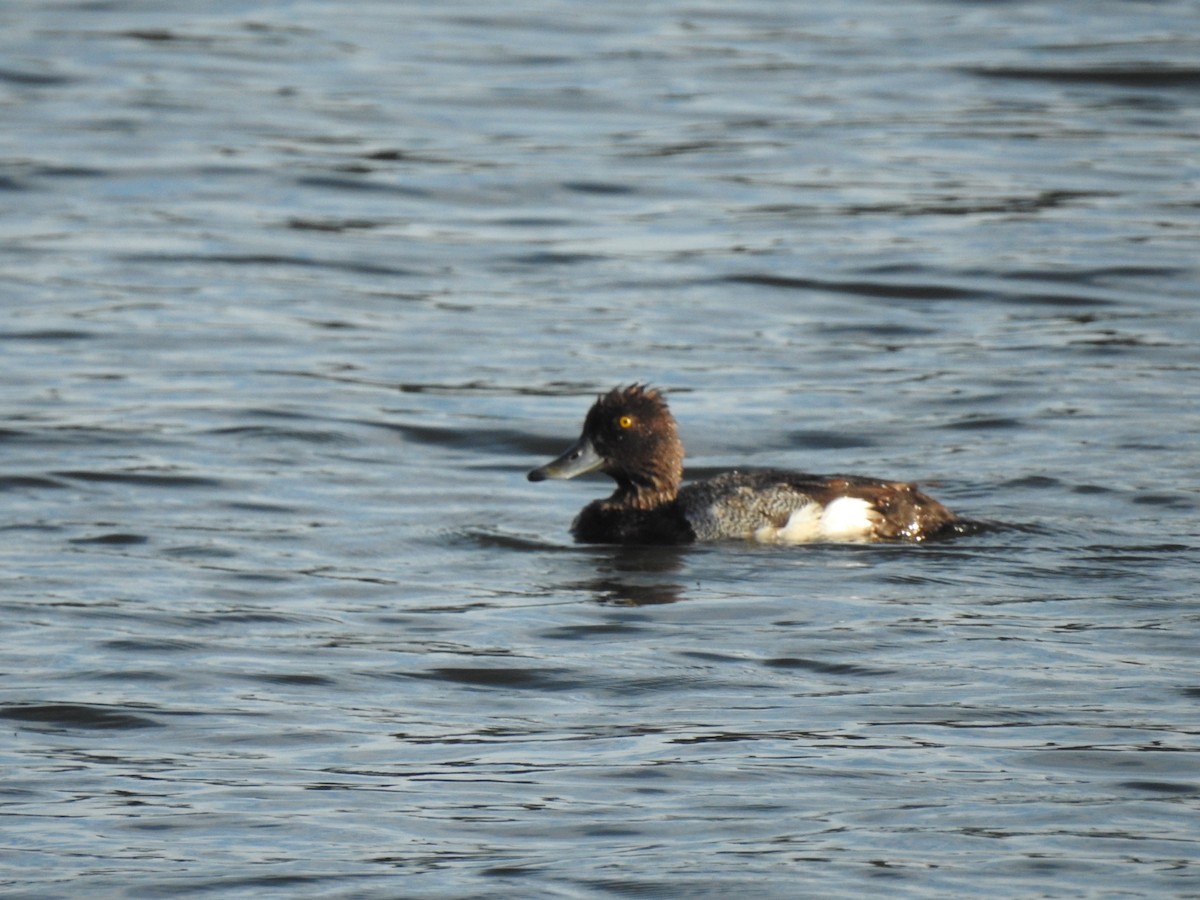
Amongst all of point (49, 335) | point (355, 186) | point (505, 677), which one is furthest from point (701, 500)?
point (355, 186)

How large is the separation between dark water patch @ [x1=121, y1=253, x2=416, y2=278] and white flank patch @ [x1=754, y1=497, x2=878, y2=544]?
665 cm

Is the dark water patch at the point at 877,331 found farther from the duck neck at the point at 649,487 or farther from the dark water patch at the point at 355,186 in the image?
the dark water patch at the point at 355,186

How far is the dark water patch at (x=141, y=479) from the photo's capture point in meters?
12.3

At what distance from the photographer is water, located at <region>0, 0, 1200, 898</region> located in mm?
7152

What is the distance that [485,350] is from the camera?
599 inches

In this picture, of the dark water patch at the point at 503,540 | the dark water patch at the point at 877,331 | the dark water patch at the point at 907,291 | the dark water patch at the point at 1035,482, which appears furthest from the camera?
the dark water patch at the point at 907,291

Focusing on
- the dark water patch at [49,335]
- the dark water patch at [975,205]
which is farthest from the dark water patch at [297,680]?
the dark water patch at [975,205]

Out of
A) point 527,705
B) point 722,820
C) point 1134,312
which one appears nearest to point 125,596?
point 527,705

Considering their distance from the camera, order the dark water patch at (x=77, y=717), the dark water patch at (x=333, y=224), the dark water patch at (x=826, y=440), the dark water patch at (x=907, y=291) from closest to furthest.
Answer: the dark water patch at (x=77, y=717) < the dark water patch at (x=826, y=440) < the dark water patch at (x=907, y=291) < the dark water patch at (x=333, y=224)

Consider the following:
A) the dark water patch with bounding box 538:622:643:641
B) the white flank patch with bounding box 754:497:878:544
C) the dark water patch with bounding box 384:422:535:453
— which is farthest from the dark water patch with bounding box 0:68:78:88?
the dark water patch with bounding box 538:622:643:641

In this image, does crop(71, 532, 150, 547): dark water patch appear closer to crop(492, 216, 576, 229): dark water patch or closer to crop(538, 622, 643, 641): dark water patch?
crop(538, 622, 643, 641): dark water patch

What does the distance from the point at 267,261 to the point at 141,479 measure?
17.6 feet

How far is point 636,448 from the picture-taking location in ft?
39.0

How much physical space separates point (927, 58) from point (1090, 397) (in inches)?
452
